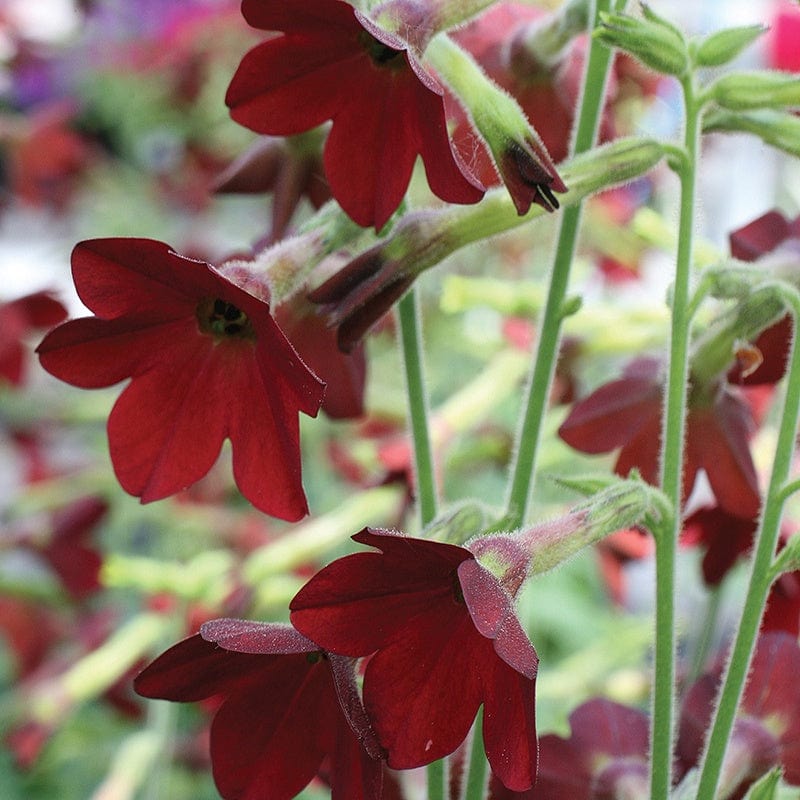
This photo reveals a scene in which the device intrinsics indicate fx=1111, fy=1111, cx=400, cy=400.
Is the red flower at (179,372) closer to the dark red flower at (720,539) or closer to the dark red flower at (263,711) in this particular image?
the dark red flower at (263,711)

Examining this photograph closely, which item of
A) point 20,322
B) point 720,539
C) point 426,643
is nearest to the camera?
point 426,643

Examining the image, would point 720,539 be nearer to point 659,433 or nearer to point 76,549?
point 659,433

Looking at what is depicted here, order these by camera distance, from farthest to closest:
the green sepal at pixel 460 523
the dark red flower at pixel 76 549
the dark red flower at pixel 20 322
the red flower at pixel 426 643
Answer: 1. the dark red flower at pixel 76 549
2. the dark red flower at pixel 20 322
3. the green sepal at pixel 460 523
4. the red flower at pixel 426 643

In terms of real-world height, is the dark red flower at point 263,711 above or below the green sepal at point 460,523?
below

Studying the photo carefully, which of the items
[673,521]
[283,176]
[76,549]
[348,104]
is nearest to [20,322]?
[76,549]

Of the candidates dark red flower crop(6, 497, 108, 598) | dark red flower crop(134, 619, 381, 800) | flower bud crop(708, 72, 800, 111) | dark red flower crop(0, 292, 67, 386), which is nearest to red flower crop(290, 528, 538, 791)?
dark red flower crop(134, 619, 381, 800)

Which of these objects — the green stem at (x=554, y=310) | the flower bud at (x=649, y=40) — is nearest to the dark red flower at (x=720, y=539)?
the green stem at (x=554, y=310)

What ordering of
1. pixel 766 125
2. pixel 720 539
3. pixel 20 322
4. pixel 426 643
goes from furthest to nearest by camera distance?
pixel 20 322 < pixel 720 539 < pixel 766 125 < pixel 426 643

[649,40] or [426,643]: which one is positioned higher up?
[649,40]
